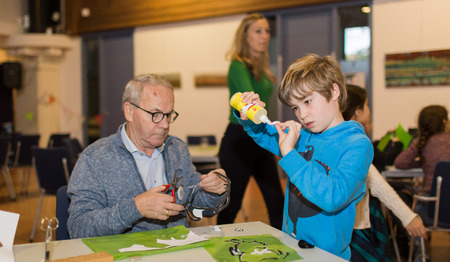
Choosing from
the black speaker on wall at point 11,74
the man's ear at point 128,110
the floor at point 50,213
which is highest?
the black speaker on wall at point 11,74

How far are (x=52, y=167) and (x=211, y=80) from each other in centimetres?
462

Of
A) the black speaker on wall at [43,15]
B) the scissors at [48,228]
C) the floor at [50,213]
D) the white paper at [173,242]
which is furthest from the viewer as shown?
the black speaker on wall at [43,15]

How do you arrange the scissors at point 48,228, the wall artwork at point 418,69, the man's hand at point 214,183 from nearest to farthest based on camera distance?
1. the scissors at point 48,228
2. the man's hand at point 214,183
3. the wall artwork at point 418,69

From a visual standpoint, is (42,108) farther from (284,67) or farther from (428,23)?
(428,23)

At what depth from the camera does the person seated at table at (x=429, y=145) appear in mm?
3670

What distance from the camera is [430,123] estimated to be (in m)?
3.76

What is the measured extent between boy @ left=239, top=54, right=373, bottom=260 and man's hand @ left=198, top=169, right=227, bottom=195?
0.33 meters

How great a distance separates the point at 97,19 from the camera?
10.2 metres

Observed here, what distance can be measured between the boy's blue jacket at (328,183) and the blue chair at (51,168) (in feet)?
9.72

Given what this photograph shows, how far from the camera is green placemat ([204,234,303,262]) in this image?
4.47 ft

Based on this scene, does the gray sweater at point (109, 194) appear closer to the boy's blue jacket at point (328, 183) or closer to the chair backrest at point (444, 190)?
the boy's blue jacket at point (328, 183)

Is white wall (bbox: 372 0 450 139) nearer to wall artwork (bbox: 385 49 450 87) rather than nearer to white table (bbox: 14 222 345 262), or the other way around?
wall artwork (bbox: 385 49 450 87)

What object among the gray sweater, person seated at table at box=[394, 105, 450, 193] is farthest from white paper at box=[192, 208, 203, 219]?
person seated at table at box=[394, 105, 450, 193]

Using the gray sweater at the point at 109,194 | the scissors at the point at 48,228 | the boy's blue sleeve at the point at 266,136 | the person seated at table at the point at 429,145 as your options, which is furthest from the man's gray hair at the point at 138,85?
the person seated at table at the point at 429,145
